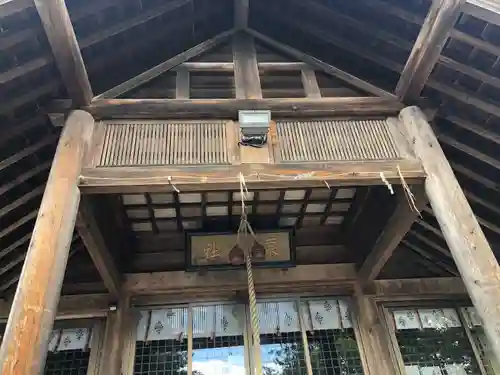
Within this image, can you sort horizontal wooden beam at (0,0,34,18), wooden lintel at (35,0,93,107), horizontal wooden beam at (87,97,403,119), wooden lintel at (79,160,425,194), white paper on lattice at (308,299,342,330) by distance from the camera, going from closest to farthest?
horizontal wooden beam at (0,0,34,18) < wooden lintel at (35,0,93,107) < wooden lintel at (79,160,425,194) < horizontal wooden beam at (87,97,403,119) < white paper on lattice at (308,299,342,330)

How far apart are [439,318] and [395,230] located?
189 centimetres

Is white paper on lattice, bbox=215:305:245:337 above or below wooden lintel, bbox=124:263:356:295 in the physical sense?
below

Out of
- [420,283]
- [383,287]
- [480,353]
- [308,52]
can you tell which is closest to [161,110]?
[308,52]

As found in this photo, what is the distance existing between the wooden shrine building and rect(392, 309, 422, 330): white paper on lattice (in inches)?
1.6

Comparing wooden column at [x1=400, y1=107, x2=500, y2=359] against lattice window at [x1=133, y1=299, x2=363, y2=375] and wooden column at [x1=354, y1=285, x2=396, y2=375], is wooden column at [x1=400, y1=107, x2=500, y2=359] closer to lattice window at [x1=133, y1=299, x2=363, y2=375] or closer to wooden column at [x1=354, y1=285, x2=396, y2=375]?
wooden column at [x1=354, y1=285, x2=396, y2=375]

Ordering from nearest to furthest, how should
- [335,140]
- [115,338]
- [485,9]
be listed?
[485,9], [335,140], [115,338]

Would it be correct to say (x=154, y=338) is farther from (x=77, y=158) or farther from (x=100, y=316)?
(x=77, y=158)

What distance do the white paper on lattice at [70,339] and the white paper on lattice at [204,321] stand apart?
1278 mm

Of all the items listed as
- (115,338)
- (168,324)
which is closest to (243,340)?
(168,324)

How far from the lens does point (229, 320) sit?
5.59 meters

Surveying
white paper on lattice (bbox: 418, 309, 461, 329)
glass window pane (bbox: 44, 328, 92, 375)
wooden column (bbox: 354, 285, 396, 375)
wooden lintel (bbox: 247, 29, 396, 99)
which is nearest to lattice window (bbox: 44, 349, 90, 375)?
glass window pane (bbox: 44, 328, 92, 375)

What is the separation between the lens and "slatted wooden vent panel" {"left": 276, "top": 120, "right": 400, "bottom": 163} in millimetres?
4254

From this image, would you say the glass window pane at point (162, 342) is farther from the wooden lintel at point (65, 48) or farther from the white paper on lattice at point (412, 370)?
the wooden lintel at point (65, 48)

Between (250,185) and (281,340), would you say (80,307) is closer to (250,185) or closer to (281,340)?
(281,340)
